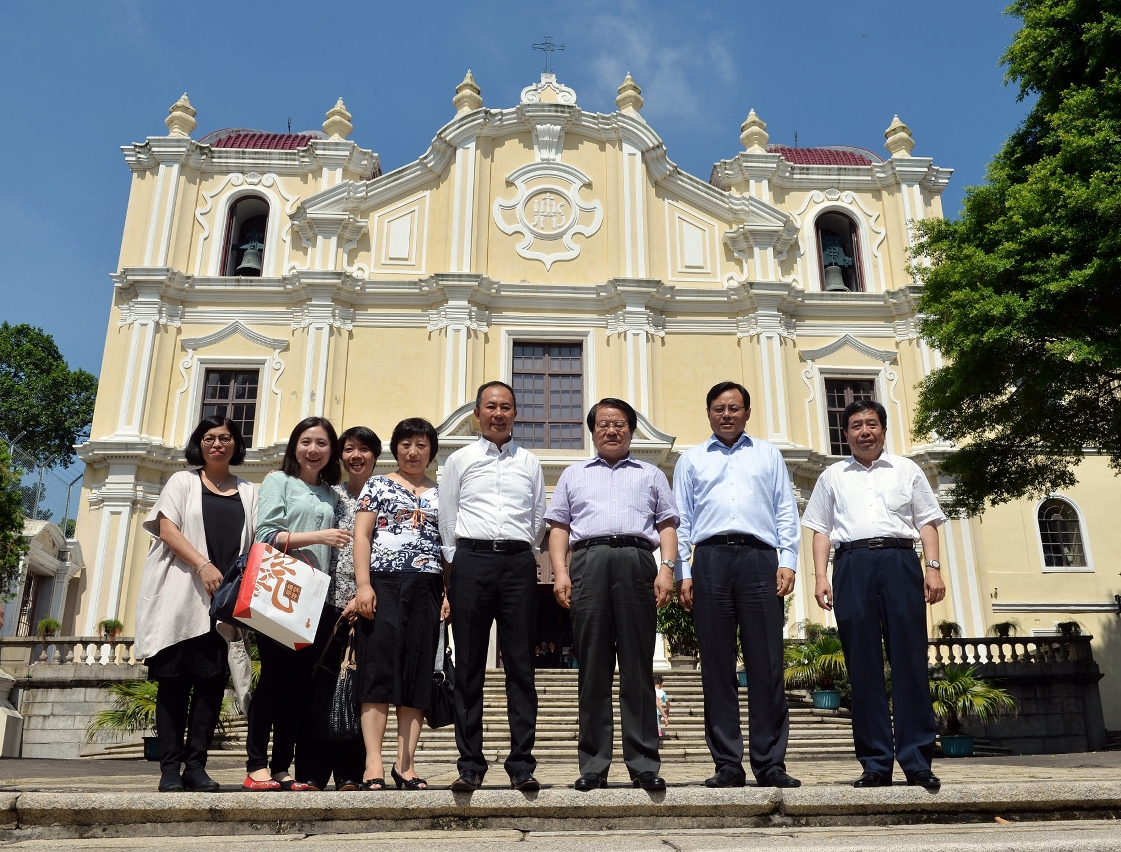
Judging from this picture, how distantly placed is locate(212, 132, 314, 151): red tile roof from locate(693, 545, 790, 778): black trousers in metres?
19.8

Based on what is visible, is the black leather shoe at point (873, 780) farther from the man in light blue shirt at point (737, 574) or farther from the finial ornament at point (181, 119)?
the finial ornament at point (181, 119)

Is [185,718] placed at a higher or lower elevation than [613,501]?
lower

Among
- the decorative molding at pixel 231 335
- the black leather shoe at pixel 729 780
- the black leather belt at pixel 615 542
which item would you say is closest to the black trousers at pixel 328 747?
the black leather belt at pixel 615 542

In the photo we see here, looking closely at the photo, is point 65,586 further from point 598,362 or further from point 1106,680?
point 1106,680

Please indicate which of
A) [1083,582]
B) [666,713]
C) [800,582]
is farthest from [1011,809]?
[1083,582]

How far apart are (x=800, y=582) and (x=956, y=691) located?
5314 mm

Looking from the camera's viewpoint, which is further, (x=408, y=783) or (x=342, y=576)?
(x=342, y=576)

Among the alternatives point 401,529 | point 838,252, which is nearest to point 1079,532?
point 838,252

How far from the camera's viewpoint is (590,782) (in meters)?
3.76

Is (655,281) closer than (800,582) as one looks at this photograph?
No

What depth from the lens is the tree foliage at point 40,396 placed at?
1348 inches

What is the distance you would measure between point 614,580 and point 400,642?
102 centimetres

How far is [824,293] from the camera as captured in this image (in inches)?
770

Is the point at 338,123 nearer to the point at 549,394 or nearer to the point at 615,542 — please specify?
the point at 549,394
